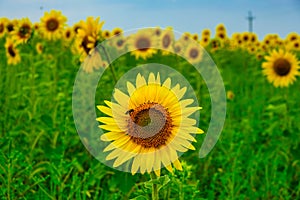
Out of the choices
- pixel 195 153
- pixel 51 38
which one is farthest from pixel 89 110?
pixel 51 38

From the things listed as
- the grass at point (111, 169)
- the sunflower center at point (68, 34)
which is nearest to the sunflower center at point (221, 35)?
the sunflower center at point (68, 34)

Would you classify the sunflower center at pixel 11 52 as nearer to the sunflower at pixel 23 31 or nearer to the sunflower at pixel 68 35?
the sunflower at pixel 23 31

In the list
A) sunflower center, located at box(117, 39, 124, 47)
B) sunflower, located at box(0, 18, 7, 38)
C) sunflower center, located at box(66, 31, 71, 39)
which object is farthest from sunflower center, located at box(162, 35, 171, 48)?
sunflower, located at box(0, 18, 7, 38)

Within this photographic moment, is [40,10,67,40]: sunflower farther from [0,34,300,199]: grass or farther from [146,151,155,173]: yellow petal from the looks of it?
[146,151,155,173]: yellow petal

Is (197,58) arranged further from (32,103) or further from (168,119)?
(168,119)

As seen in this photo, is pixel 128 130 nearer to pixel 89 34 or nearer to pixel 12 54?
pixel 89 34
